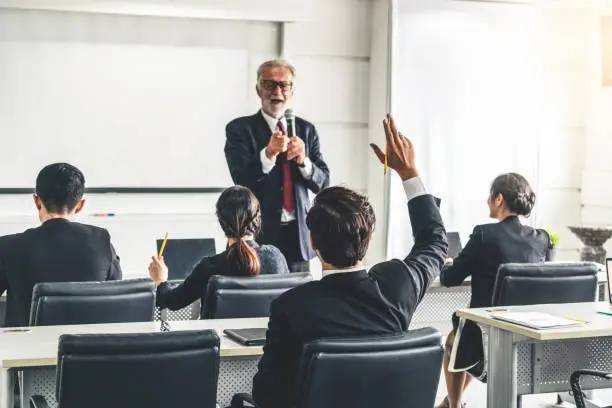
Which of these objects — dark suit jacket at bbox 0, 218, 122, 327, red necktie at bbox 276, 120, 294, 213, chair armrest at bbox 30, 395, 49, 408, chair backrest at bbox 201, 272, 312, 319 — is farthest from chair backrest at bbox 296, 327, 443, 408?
red necktie at bbox 276, 120, 294, 213

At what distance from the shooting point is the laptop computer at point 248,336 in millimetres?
2650

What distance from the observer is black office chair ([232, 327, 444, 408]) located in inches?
82.4

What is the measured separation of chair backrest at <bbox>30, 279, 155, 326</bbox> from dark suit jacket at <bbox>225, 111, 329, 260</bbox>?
1.26 m

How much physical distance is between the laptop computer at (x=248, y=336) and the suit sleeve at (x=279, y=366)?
0.48m

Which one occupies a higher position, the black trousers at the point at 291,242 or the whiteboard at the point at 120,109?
the whiteboard at the point at 120,109

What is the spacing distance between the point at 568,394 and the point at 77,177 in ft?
9.41

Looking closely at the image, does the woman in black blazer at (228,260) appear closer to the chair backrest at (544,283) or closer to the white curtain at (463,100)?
the chair backrest at (544,283)

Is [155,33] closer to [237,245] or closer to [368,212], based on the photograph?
[237,245]

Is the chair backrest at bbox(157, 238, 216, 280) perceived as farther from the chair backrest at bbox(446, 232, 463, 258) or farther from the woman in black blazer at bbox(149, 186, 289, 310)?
the chair backrest at bbox(446, 232, 463, 258)

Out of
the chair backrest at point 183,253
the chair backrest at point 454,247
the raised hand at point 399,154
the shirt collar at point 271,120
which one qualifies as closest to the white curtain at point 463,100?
the chair backrest at point 454,247

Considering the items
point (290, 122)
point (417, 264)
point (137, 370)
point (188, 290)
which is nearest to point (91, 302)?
point (188, 290)

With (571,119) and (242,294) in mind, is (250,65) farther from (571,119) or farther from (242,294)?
(242,294)

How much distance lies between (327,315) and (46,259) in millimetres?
1503

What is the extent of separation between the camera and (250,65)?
6613 millimetres
